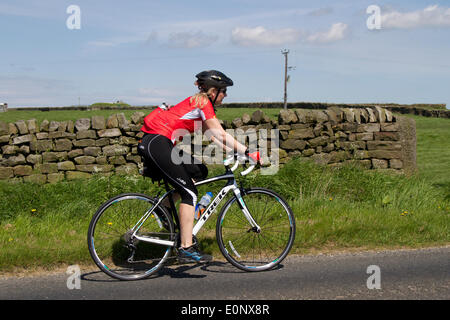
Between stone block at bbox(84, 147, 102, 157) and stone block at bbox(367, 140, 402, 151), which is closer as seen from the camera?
stone block at bbox(84, 147, 102, 157)

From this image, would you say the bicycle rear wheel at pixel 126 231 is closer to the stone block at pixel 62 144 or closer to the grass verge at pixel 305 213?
the grass verge at pixel 305 213

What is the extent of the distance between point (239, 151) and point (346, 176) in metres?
5.14

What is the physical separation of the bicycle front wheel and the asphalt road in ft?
0.56

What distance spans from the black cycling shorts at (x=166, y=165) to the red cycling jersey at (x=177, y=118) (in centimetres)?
8

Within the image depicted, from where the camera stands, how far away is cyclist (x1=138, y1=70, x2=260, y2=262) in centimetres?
486

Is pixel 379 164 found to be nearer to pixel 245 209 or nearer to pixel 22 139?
pixel 245 209

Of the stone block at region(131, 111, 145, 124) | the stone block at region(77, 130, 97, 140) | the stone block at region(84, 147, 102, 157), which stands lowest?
the stone block at region(84, 147, 102, 157)

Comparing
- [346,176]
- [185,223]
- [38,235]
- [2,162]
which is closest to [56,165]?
[2,162]

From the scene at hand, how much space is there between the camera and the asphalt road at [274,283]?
4527 mm

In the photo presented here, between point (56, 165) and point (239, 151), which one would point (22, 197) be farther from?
point (239, 151)

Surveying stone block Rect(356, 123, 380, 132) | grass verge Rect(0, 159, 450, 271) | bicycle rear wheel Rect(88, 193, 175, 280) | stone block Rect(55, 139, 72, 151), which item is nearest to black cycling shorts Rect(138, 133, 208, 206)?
bicycle rear wheel Rect(88, 193, 175, 280)

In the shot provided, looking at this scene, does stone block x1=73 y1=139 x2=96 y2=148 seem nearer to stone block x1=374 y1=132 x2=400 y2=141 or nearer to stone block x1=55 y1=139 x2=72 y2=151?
stone block x1=55 y1=139 x2=72 y2=151

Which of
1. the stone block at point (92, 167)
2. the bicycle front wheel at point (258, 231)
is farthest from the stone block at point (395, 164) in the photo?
the bicycle front wheel at point (258, 231)

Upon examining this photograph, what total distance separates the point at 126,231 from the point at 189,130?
4.15 ft
